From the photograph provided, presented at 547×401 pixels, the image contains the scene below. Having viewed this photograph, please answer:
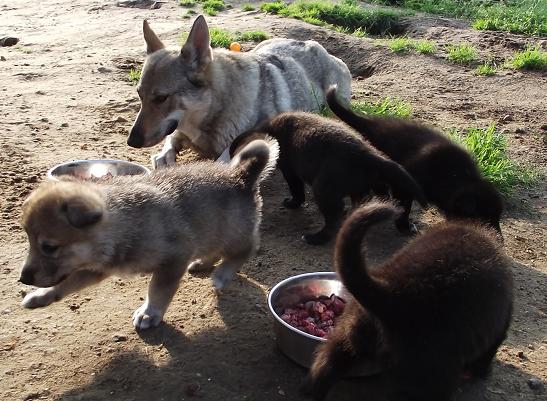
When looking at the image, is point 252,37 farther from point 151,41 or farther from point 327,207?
point 327,207

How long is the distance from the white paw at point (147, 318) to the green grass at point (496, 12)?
9.92m

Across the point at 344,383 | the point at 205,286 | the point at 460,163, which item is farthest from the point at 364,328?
the point at 460,163

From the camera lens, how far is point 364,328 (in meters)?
3.22

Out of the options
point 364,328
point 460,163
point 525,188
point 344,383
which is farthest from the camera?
point 525,188

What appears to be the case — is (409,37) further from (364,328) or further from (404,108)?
(364,328)

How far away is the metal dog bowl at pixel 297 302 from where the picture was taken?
3.58 meters

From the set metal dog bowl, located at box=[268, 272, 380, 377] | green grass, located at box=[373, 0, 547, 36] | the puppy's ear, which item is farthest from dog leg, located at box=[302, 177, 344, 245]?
green grass, located at box=[373, 0, 547, 36]

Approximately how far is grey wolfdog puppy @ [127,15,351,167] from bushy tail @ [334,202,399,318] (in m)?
3.48

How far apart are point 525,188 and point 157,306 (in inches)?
157

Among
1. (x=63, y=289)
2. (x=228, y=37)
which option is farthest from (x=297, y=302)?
(x=228, y=37)

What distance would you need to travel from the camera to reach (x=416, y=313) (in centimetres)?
308

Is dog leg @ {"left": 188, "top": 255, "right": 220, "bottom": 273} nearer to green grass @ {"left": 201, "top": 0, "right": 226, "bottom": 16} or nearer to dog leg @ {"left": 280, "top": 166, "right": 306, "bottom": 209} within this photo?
dog leg @ {"left": 280, "top": 166, "right": 306, "bottom": 209}

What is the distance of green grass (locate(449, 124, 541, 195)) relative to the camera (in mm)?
6191

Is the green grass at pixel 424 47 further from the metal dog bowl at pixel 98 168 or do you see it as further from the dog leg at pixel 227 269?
the dog leg at pixel 227 269
